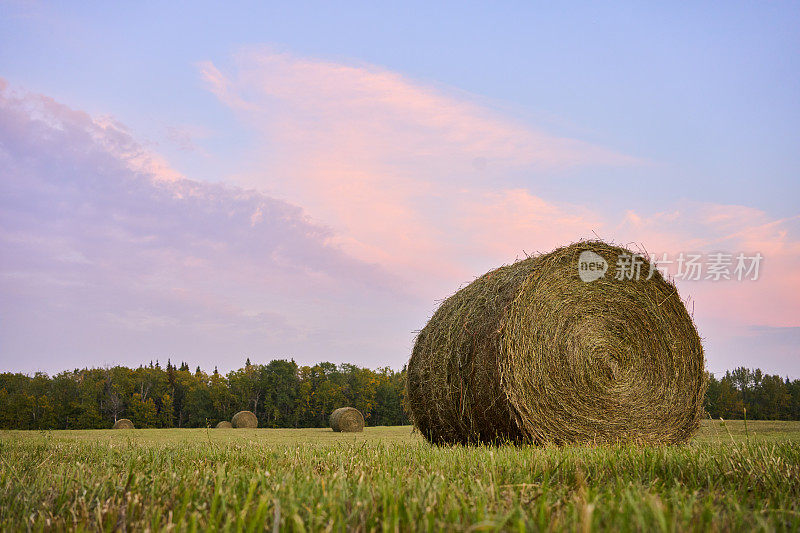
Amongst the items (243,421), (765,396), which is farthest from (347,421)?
(765,396)

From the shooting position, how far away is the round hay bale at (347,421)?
23.7m

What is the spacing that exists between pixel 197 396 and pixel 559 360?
2143 inches

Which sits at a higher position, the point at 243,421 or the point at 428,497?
the point at 428,497

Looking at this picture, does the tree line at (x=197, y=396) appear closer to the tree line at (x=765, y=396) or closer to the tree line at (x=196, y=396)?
the tree line at (x=196, y=396)

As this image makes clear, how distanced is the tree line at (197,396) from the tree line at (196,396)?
85mm

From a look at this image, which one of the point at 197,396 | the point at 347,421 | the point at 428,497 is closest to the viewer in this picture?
the point at 428,497

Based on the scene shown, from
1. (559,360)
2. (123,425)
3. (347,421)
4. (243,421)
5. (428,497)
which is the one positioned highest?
(559,360)

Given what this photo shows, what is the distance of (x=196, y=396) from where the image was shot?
182 ft

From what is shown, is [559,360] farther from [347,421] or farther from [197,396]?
[197,396]

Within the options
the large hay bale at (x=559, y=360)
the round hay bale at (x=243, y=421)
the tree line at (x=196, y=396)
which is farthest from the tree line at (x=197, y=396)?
the large hay bale at (x=559, y=360)

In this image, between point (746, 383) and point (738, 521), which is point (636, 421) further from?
point (746, 383)

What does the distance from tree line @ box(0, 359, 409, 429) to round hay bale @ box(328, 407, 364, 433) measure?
24431 mm

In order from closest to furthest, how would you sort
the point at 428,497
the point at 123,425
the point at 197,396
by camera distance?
the point at 428,497 → the point at 123,425 → the point at 197,396

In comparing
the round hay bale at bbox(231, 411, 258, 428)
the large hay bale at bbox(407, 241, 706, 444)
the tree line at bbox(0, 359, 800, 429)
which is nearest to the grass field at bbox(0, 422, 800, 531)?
the large hay bale at bbox(407, 241, 706, 444)
